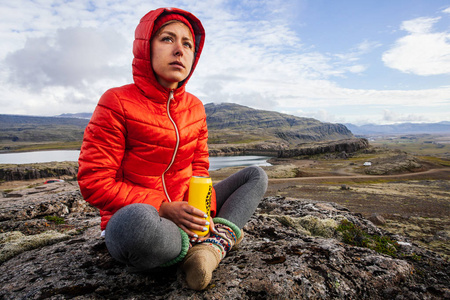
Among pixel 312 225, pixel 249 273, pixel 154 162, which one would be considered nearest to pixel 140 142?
pixel 154 162

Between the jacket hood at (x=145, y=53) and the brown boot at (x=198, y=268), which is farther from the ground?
the jacket hood at (x=145, y=53)

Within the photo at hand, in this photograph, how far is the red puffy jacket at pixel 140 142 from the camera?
2.13 meters

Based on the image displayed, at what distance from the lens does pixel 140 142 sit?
2.39 meters

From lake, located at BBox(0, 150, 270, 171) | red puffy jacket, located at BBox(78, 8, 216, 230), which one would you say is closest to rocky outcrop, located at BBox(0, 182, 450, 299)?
red puffy jacket, located at BBox(78, 8, 216, 230)

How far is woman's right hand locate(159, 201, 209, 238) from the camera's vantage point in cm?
217

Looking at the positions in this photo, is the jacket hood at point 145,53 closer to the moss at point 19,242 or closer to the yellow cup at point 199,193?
the yellow cup at point 199,193

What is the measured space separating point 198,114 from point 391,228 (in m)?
7.34

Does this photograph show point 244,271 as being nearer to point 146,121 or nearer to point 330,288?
point 330,288

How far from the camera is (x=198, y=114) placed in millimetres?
3020

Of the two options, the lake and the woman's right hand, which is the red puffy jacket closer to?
the woman's right hand

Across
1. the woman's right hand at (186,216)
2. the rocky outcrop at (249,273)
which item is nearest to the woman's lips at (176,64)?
the woman's right hand at (186,216)

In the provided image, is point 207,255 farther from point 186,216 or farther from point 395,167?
point 395,167

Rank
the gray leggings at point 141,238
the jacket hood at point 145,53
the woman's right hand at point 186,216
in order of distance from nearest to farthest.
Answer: the gray leggings at point 141,238, the woman's right hand at point 186,216, the jacket hood at point 145,53

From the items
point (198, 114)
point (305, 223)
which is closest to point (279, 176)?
point (305, 223)
